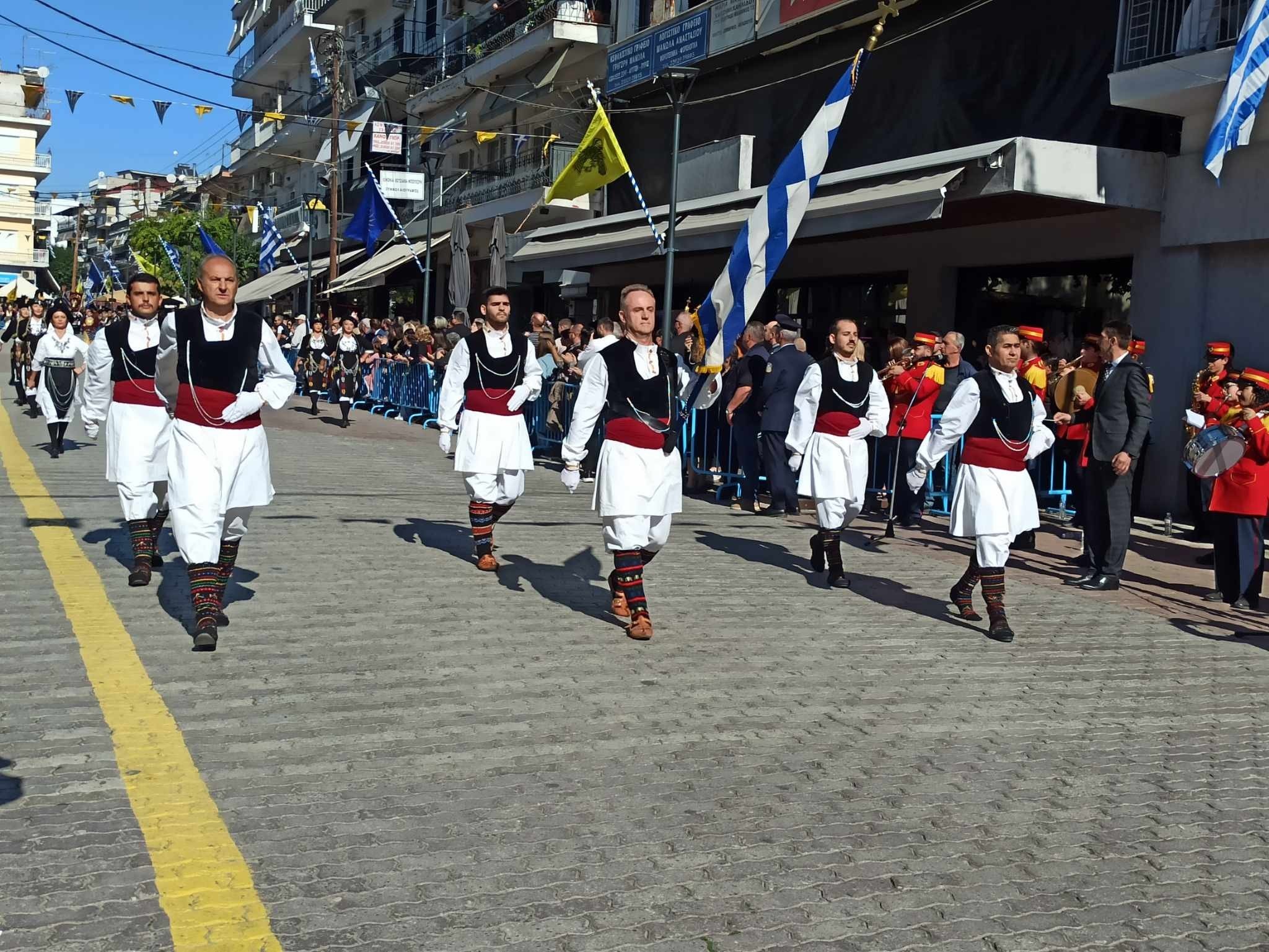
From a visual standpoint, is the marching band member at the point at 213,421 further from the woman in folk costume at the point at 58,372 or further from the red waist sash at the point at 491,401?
the woman in folk costume at the point at 58,372

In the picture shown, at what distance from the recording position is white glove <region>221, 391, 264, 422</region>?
6.43m

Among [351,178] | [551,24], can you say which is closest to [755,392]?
[551,24]

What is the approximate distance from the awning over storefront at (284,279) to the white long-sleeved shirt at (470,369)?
2869 cm

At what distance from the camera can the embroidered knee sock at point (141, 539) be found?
783cm

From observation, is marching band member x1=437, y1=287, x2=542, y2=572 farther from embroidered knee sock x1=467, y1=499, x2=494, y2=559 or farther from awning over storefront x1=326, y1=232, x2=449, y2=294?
awning over storefront x1=326, y1=232, x2=449, y2=294

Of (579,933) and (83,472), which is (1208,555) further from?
(83,472)

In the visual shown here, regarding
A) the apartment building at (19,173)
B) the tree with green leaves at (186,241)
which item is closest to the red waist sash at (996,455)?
the tree with green leaves at (186,241)

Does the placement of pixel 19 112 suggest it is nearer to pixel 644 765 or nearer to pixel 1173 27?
pixel 1173 27

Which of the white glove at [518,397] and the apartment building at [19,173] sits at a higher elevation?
the apartment building at [19,173]

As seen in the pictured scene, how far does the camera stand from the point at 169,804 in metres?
4.34

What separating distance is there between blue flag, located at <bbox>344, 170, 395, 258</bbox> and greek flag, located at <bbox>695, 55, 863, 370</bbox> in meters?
17.7

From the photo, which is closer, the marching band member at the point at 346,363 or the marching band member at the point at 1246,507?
the marching band member at the point at 1246,507

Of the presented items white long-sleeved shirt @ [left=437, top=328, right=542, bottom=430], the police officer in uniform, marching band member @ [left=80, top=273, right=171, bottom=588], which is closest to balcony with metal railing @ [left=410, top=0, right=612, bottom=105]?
the police officer in uniform

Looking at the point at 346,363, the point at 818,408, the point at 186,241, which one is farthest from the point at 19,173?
the point at 818,408
